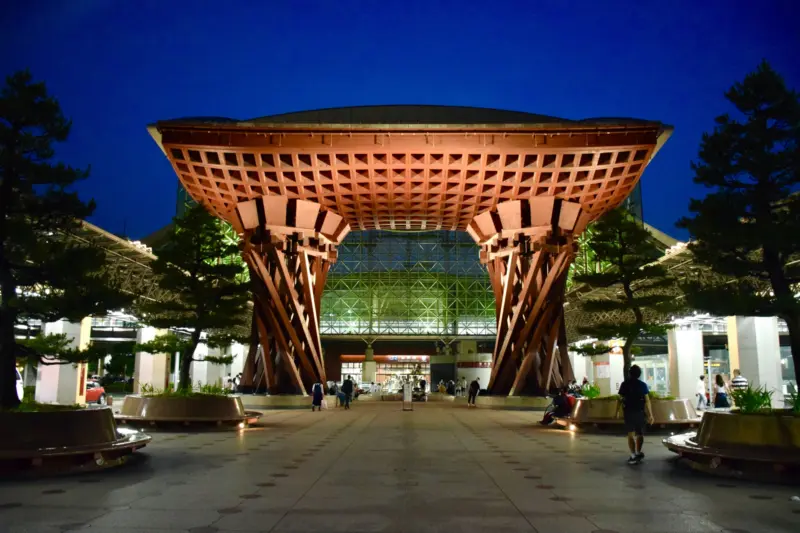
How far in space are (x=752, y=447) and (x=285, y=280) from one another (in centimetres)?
1937

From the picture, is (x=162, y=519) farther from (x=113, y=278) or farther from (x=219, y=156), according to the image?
(x=113, y=278)

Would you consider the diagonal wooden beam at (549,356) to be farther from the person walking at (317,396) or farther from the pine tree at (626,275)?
the pine tree at (626,275)

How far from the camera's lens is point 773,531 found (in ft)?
16.9

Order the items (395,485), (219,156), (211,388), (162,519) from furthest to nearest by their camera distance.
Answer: (219,156) < (211,388) < (395,485) < (162,519)

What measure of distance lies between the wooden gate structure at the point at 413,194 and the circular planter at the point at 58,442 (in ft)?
50.7

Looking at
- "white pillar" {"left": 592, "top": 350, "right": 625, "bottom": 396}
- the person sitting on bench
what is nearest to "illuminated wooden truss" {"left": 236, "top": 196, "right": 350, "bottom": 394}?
the person sitting on bench

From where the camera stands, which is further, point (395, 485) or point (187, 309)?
point (187, 309)

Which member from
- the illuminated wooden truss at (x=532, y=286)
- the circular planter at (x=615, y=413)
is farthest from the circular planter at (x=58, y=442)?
the illuminated wooden truss at (x=532, y=286)

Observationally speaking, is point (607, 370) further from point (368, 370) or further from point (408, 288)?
point (408, 288)

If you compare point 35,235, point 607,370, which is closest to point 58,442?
point 35,235

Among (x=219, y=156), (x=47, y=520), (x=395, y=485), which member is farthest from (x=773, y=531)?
(x=219, y=156)

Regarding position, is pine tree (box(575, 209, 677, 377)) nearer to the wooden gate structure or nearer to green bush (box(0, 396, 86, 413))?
the wooden gate structure

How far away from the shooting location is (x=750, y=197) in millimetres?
9484

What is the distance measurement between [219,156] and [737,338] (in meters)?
18.3
